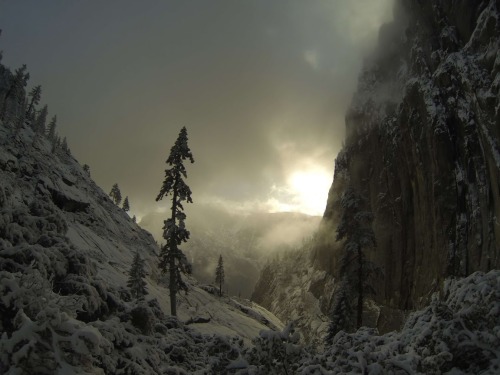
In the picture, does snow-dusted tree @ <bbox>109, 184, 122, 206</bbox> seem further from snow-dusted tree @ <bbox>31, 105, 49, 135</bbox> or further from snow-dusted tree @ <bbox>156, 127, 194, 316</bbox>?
snow-dusted tree @ <bbox>156, 127, 194, 316</bbox>

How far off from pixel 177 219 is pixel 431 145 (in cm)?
3636

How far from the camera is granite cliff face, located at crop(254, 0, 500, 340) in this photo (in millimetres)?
37719

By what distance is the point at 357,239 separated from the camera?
23250 mm

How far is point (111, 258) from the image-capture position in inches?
2141

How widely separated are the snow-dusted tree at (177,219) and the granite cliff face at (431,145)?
1247 cm

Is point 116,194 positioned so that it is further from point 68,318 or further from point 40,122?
point 68,318

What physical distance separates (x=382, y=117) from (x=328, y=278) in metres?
44.1

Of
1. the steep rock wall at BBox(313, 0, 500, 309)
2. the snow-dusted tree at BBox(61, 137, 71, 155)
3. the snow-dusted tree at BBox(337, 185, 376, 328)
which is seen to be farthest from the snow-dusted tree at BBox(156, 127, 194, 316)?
the snow-dusted tree at BBox(61, 137, 71, 155)

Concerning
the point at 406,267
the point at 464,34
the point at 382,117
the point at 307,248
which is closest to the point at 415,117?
the point at 464,34

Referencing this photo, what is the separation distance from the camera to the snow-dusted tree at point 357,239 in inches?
906

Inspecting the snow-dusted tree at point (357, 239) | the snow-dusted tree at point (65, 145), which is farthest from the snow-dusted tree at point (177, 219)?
the snow-dusted tree at point (65, 145)

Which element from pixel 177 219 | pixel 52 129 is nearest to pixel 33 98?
pixel 52 129

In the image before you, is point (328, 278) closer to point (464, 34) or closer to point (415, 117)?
point (415, 117)

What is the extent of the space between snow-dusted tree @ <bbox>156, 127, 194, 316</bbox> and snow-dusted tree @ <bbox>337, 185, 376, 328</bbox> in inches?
398
